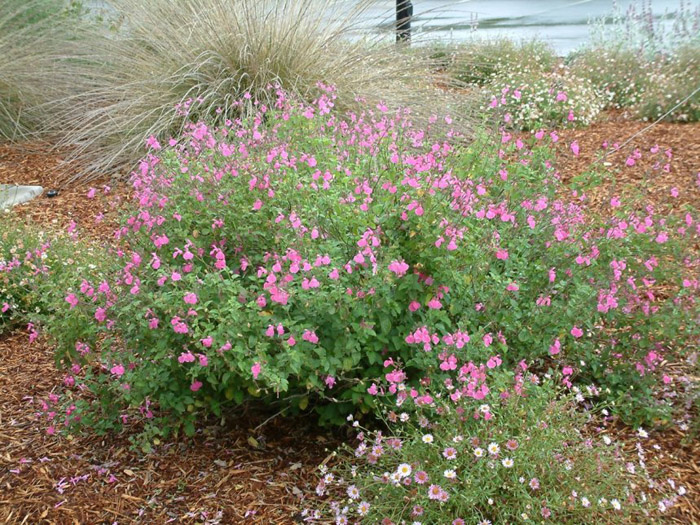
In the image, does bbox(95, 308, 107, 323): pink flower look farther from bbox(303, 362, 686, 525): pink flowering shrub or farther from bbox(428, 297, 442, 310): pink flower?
bbox(428, 297, 442, 310): pink flower

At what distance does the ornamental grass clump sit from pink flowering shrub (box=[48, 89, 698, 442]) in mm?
2202

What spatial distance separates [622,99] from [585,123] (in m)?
0.90

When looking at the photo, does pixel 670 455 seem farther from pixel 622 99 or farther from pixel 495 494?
pixel 622 99

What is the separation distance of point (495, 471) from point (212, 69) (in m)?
3.97

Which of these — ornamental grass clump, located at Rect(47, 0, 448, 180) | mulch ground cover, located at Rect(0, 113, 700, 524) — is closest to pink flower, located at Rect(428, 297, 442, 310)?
mulch ground cover, located at Rect(0, 113, 700, 524)

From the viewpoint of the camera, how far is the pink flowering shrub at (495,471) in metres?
2.01

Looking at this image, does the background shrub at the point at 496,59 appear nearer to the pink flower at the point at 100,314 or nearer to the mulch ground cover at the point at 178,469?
the mulch ground cover at the point at 178,469

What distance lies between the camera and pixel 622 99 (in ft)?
22.2

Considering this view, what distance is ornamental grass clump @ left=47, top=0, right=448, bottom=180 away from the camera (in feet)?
16.9

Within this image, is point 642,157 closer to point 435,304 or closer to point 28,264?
point 435,304

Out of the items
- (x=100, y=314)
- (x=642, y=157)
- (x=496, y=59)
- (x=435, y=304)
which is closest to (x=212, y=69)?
(x=642, y=157)

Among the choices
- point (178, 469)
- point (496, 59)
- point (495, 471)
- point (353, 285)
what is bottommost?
point (178, 469)

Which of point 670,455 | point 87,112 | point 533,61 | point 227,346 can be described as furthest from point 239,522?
point 533,61

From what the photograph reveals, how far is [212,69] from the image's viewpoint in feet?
17.3
